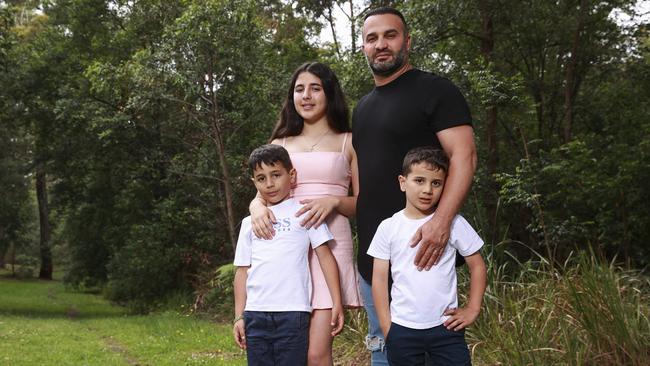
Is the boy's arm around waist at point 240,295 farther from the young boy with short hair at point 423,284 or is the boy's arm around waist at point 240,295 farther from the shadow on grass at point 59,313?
the shadow on grass at point 59,313

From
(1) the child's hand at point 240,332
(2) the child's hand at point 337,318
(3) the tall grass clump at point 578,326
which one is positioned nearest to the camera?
(2) the child's hand at point 337,318

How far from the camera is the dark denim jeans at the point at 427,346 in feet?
9.07

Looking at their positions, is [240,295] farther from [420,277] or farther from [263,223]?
[420,277]

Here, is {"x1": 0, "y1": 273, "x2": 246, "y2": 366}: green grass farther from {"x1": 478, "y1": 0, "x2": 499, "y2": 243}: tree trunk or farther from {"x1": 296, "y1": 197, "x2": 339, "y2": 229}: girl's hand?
{"x1": 296, "y1": 197, "x2": 339, "y2": 229}: girl's hand

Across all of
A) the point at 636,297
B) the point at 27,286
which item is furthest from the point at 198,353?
the point at 27,286

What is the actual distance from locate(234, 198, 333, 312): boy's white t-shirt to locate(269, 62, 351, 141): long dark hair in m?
0.49

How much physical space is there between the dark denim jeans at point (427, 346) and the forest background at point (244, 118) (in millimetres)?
2342

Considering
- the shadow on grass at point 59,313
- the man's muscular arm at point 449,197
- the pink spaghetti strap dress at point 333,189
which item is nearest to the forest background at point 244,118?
the shadow on grass at point 59,313

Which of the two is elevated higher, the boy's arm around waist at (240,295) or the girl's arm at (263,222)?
the girl's arm at (263,222)

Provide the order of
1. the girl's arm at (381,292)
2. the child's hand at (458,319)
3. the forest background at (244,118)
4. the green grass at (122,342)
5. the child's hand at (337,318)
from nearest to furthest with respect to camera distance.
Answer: the child's hand at (458,319) < the girl's arm at (381,292) < the child's hand at (337,318) < the green grass at (122,342) < the forest background at (244,118)

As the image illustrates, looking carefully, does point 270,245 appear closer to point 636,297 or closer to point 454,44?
point 636,297

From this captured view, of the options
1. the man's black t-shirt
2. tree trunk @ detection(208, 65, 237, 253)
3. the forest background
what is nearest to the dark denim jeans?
the man's black t-shirt

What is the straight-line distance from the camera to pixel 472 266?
2842mm

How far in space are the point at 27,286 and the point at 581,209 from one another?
26.9 meters
